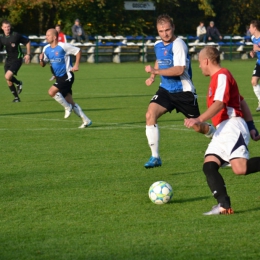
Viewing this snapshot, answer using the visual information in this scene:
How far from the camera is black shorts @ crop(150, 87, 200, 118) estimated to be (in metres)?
10.1

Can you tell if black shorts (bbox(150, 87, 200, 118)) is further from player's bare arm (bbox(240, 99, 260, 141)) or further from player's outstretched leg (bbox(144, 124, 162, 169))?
player's bare arm (bbox(240, 99, 260, 141))

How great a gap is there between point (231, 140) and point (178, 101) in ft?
10.6

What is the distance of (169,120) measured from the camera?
1567 centimetres

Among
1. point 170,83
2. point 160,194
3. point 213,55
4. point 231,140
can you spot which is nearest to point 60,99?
point 170,83

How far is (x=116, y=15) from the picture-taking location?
52.3 meters

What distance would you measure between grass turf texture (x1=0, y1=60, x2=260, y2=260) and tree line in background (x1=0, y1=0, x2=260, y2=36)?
110ft

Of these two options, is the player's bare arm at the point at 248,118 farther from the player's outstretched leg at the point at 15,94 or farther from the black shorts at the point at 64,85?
the player's outstretched leg at the point at 15,94

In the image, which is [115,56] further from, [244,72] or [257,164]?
[257,164]

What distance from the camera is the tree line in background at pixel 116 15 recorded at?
48656mm

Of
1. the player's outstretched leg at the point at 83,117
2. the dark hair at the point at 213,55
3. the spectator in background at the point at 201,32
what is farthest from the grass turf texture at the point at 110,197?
the spectator in background at the point at 201,32

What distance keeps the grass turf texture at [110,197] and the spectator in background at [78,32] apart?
26510 millimetres

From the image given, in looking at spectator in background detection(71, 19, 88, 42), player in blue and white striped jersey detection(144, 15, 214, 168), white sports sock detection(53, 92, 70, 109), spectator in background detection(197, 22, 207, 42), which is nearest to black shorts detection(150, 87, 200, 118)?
player in blue and white striped jersey detection(144, 15, 214, 168)

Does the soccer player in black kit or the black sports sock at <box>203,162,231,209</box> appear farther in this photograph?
the soccer player in black kit


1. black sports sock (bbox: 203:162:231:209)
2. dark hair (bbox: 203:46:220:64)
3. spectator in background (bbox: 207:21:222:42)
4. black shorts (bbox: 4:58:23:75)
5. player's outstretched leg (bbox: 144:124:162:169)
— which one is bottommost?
spectator in background (bbox: 207:21:222:42)
